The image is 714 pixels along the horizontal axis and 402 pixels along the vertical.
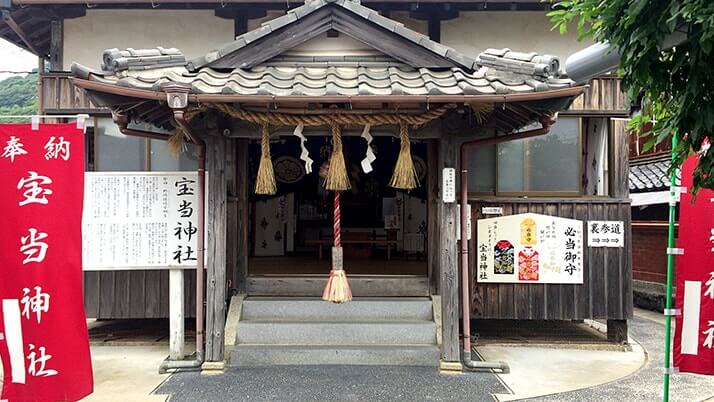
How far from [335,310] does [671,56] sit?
5697 millimetres

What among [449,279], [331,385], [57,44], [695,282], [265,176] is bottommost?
[331,385]

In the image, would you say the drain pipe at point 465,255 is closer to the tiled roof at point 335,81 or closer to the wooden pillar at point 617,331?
the tiled roof at point 335,81

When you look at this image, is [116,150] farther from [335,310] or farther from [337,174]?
[335,310]

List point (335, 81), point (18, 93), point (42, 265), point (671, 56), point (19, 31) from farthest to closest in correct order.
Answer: point (18, 93), point (19, 31), point (335, 81), point (42, 265), point (671, 56)

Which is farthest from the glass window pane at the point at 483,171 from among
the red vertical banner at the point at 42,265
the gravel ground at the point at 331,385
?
the red vertical banner at the point at 42,265

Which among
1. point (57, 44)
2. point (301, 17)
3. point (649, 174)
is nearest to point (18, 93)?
point (57, 44)

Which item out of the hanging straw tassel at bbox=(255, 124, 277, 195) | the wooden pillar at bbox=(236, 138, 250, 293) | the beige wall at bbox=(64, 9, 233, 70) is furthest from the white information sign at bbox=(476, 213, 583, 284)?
the beige wall at bbox=(64, 9, 233, 70)

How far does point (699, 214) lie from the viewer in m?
5.00

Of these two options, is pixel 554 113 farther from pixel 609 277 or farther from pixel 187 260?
pixel 187 260

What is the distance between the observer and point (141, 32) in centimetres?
908

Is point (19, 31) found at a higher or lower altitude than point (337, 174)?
higher

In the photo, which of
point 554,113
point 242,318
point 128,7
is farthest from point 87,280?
point 554,113

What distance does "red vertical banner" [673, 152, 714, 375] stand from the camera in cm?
499

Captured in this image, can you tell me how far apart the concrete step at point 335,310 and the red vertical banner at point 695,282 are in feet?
10.9
